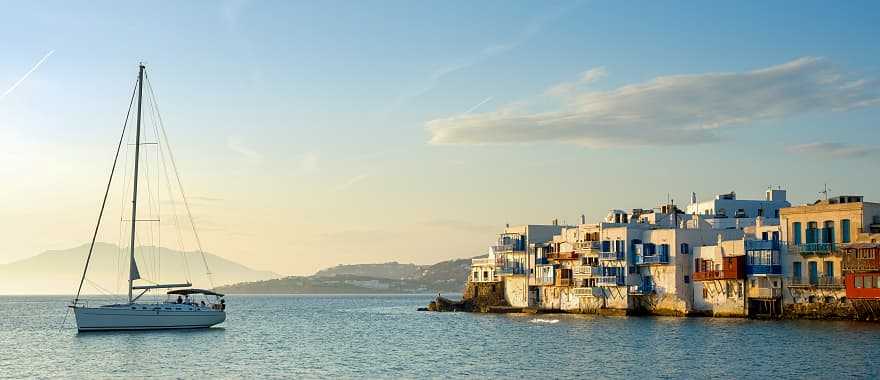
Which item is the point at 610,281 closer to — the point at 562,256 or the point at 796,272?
the point at 562,256

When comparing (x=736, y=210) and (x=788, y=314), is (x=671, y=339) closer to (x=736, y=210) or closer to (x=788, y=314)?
(x=788, y=314)

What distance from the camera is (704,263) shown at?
107m

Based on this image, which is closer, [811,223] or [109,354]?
[109,354]

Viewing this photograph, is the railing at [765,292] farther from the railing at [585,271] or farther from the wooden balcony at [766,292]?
the railing at [585,271]

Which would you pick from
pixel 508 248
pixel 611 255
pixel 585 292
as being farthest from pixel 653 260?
pixel 508 248

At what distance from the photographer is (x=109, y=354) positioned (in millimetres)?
71938

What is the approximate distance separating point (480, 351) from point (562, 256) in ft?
161

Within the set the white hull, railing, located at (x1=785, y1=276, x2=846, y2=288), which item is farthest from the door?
the white hull

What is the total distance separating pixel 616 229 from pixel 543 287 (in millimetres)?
16076

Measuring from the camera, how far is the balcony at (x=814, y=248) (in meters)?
95.9

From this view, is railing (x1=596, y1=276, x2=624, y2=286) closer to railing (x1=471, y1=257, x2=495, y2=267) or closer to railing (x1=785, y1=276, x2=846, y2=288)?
railing (x1=785, y1=276, x2=846, y2=288)

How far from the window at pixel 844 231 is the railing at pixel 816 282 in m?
3.46

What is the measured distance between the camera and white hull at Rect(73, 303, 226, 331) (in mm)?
88062

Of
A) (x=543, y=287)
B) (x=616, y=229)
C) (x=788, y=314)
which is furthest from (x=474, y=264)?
(x=788, y=314)
